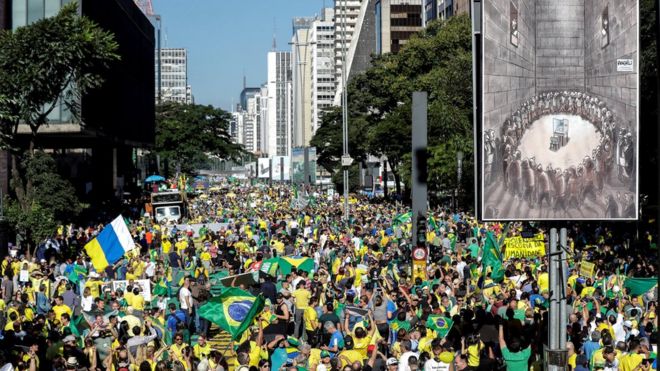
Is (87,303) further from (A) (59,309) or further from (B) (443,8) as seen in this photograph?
(B) (443,8)

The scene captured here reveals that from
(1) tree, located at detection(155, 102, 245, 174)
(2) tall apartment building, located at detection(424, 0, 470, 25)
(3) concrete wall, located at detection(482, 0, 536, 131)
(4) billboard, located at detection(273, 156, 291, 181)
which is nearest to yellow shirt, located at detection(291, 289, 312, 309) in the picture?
(3) concrete wall, located at detection(482, 0, 536, 131)

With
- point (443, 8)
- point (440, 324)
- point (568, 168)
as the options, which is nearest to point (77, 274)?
point (440, 324)

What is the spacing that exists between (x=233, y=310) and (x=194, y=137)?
110278mm

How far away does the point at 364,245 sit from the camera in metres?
32.2

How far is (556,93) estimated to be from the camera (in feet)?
48.1

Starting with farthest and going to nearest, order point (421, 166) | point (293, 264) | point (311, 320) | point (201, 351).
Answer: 1. point (421, 166)
2. point (293, 264)
3. point (311, 320)
4. point (201, 351)

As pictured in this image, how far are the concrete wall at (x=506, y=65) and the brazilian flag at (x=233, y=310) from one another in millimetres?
4463

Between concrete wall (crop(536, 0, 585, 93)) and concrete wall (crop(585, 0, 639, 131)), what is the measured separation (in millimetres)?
115

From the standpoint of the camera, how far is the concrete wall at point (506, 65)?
14.6m

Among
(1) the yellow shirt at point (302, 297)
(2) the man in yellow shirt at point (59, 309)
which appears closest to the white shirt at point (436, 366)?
(1) the yellow shirt at point (302, 297)

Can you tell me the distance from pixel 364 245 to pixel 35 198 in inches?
591

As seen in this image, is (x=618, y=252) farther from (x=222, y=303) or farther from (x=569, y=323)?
(x=222, y=303)

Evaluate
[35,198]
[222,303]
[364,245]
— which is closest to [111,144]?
[35,198]

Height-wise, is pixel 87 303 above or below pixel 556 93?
below
